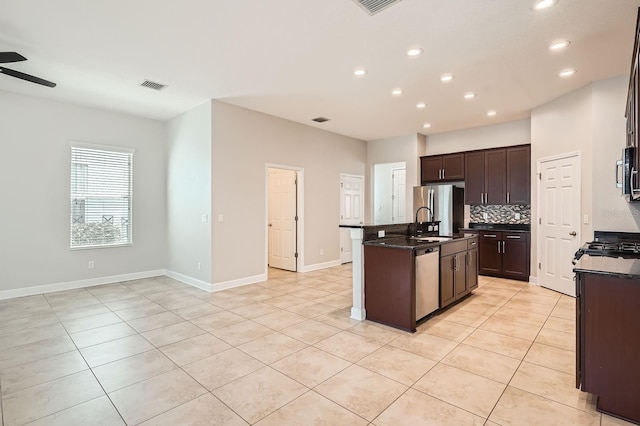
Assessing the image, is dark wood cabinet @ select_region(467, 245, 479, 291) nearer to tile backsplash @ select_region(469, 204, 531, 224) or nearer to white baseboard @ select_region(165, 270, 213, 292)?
tile backsplash @ select_region(469, 204, 531, 224)

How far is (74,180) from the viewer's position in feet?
17.7

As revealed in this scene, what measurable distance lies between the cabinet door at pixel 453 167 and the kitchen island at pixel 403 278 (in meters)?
2.94

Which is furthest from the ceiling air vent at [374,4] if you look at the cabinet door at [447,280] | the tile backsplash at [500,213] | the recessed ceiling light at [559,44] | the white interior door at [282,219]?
the tile backsplash at [500,213]

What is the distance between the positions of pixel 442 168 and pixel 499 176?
1175 millimetres

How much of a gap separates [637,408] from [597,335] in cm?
44

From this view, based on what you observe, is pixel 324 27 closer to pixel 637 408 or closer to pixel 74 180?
pixel 637 408

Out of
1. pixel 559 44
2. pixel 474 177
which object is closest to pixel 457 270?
pixel 559 44

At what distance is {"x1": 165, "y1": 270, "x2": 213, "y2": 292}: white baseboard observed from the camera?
5.15 m

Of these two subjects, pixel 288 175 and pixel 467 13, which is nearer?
pixel 467 13

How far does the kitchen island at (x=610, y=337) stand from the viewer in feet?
6.34

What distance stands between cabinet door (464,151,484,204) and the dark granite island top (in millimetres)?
4118

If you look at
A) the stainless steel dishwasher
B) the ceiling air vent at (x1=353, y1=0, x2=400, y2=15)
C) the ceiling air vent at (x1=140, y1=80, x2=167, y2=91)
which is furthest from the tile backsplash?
the ceiling air vent at (x1=140, y1=80, x2=167, y2=91)

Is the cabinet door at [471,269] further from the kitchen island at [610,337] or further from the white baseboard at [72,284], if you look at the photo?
the white baseboard at [72,284]

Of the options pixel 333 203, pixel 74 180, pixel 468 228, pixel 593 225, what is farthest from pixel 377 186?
pixel 74 180
